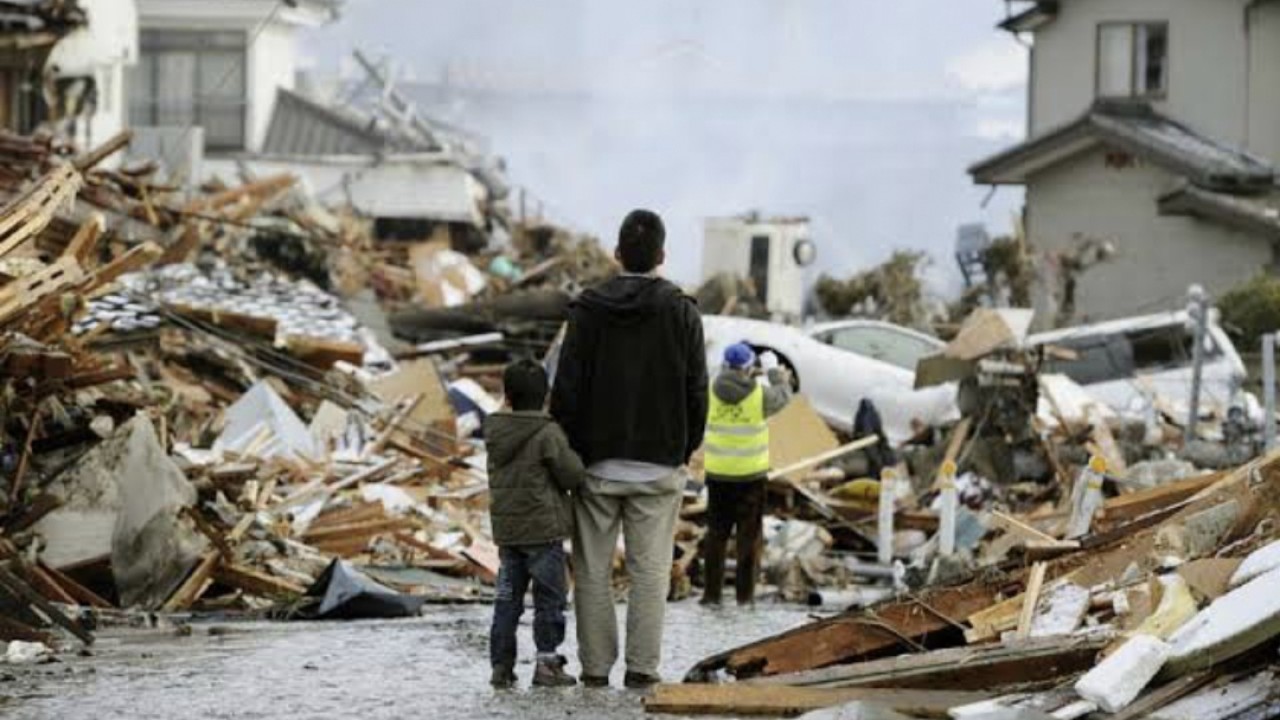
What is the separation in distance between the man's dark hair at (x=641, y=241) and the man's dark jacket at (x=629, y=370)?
2.5 inches

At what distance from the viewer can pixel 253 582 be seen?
16406 millimetres

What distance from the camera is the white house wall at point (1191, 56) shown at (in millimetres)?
49406

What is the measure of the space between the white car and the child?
16.1 metres

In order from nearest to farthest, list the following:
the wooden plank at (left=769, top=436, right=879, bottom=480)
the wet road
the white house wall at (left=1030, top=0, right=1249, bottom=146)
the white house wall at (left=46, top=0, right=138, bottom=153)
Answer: the wet road → the wooden plank at (left=769, top=436, right=879, bottom=480) → the white house wall at (left=46, top=0, right=138, bottom=153) → the white house wall at (left=1030, top=0, right=1249, bottom=146)

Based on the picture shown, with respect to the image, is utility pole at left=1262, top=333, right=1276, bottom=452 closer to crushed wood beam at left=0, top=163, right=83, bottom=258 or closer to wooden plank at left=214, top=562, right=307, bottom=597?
wooden plank at left=214, top=562, right=307, bottom=597

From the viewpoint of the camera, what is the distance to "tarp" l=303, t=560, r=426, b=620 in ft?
52.0

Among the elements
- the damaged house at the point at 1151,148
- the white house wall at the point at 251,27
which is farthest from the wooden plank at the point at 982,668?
the white house wall at the point at 251,27

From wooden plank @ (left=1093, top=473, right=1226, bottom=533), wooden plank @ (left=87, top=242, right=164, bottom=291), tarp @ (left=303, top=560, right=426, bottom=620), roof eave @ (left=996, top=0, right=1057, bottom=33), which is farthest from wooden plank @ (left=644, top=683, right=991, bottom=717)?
roof eave @ (left=996, top=0, right=1057, bottom=33)

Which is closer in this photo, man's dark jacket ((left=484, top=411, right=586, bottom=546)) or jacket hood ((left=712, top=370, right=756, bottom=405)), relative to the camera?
man's dark jacket ((left=484, top=411, right=586, bottom=546))

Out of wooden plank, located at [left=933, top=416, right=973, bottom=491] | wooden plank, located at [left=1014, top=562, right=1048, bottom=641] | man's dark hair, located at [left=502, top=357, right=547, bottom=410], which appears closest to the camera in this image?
wooden plank, located at [left=1014, top=562, right=1048, bottom=641]

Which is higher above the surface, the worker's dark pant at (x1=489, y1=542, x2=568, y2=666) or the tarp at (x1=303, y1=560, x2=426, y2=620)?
the worker's dark pant at (x1=489, y1=542, x2=568, y2=666)

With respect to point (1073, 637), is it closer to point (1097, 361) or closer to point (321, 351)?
point (321, 351)

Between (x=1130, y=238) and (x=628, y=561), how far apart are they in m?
37.8

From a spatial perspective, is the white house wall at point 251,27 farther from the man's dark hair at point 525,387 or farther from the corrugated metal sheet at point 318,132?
the man's dark hair at point 525,387
